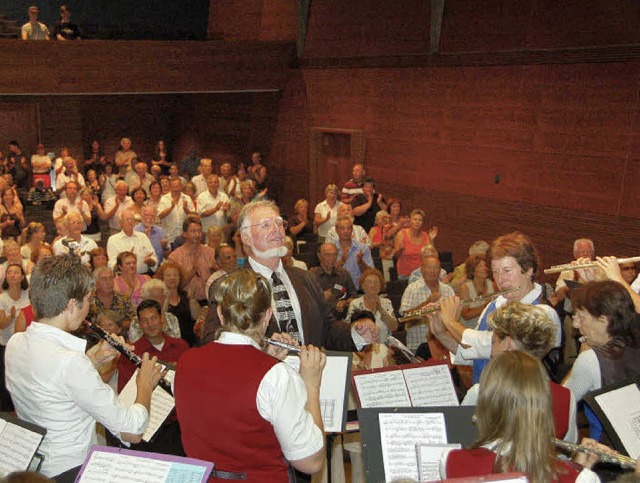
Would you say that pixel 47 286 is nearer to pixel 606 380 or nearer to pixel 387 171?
pixel 606 380

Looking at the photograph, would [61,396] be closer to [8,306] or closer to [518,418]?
[518,418]

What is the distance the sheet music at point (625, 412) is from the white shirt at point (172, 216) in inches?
280

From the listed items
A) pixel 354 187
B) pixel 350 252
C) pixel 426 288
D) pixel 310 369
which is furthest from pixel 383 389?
pixel 354 187

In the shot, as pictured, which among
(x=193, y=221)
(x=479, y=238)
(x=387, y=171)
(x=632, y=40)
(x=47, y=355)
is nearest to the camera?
(x=47, y=355)

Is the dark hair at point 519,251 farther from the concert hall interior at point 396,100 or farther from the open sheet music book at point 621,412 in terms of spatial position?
the concert hall interior at point 396,100

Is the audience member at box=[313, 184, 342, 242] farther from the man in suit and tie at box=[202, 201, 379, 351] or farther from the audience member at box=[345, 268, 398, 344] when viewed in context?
the man in suit and tie at box=[202, 201, 379, 351]

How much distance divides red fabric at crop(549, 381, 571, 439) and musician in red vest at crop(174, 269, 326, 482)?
2.73 ft

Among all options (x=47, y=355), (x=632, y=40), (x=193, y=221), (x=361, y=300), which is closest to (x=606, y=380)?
(x=47, y=355)

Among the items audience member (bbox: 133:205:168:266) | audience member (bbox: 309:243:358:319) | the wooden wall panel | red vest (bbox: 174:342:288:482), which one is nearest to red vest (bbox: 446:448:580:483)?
red vest (bbox: 174:342:288:482)

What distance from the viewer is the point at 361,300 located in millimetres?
6039

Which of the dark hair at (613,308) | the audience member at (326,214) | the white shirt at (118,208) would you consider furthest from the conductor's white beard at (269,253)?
the white shirt at (118,208)

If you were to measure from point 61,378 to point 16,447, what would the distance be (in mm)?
296

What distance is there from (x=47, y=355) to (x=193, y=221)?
15.9 ft

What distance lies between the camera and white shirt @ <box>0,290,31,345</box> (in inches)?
225
